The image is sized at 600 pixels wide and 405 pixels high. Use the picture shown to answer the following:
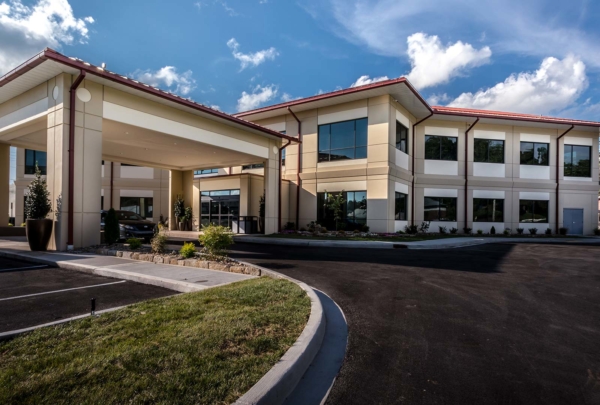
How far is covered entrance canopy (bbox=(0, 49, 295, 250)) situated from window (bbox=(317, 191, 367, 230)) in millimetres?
6595

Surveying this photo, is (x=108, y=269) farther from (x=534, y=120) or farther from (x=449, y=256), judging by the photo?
(x=534, y=120)

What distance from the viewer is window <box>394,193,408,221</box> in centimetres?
2270

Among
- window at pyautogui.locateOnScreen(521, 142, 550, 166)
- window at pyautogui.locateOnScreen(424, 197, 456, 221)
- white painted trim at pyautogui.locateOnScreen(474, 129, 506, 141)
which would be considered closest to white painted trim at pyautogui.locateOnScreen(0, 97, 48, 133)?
window at pyautogui.locateOnScreen(424, 197, 456, 221)

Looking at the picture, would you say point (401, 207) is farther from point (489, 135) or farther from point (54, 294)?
point (54, 294)

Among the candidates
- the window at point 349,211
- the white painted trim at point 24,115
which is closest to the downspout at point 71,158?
the white painted trim at point 24,115

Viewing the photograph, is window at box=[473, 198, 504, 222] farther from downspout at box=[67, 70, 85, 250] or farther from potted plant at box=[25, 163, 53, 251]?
potted plant at box=[25, 163, 53, 251]

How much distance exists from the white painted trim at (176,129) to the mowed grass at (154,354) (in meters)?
10.6

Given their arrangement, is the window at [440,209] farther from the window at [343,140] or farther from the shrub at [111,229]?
the shrub at [111,229]

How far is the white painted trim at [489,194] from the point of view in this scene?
26.2 meters

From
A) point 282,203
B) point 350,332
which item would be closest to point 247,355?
point 350,332

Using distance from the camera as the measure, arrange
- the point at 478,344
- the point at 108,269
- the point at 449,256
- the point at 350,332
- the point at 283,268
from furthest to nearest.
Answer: the point at 449,256 → the point at 283,268 → the point at 108,269 → the point at 350,332 → the point at 478,344

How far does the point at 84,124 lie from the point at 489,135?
25.6 metres

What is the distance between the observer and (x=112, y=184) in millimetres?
32469

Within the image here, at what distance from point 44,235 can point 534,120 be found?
2926 centimetres
